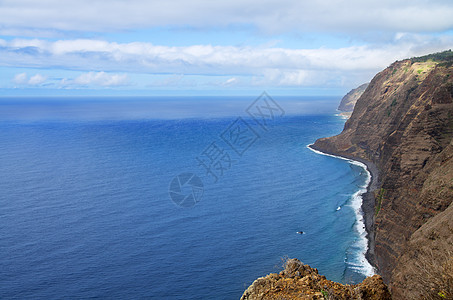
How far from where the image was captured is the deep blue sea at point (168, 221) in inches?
1875

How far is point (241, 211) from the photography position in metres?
70.2

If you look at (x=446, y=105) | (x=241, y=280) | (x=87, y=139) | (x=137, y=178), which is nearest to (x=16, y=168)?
(x=137, y=178)

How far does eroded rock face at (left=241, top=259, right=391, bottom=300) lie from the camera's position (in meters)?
17.8

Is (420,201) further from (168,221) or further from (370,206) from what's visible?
(168,221)

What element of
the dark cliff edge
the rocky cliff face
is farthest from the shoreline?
the rocky cliff face

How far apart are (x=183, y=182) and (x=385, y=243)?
52.9 metres

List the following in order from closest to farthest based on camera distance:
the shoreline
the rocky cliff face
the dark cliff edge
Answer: the dark cliff edge, the rocky cliff face, the shoreline

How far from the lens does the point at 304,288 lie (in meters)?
18.2

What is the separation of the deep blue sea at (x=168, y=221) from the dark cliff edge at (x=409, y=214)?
18.1ft

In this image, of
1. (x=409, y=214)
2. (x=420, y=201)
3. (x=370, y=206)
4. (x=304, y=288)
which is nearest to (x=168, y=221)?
(x=409, y=214)

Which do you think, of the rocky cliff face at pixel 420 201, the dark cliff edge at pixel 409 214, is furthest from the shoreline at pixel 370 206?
the rocky cliff face at pixel 420 201

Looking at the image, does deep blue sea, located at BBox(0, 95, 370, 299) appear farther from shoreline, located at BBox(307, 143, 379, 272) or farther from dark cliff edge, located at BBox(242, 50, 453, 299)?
dark cliff edge, located at BBox(242, 50, 453, 299)

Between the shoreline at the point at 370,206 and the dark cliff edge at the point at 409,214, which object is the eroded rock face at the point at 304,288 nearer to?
the dark cliff edge at the point at 409,214

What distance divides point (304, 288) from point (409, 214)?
1505 inches
